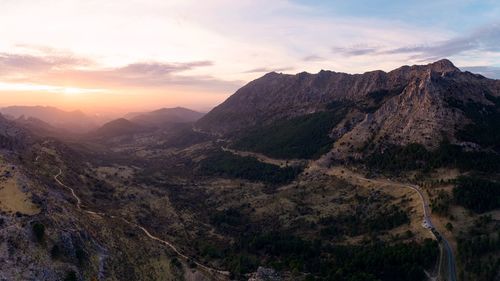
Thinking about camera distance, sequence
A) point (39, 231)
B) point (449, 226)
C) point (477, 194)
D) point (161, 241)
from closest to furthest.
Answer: point (39, 231)
point (449, 226)
point (161, 241)
point (477, 194)

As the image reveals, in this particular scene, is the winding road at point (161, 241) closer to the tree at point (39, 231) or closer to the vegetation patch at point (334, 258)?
the vegetation patch at point (334, 258)

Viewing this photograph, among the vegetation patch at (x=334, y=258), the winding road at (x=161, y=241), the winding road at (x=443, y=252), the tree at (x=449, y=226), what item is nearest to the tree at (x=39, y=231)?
the winding road at (x=161, y=241)

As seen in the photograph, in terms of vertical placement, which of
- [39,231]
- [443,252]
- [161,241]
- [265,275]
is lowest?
[265,275]

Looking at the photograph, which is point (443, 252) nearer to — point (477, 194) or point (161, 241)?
point (477, 194)

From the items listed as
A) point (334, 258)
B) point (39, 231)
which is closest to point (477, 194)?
point (334, 258)

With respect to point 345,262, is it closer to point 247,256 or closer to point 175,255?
point 247,256

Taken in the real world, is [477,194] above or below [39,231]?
below

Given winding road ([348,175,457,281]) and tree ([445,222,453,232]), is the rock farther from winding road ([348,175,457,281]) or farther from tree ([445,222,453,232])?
tree ([445,222,453,232])

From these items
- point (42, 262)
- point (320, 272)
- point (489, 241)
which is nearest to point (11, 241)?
point (42, 262)

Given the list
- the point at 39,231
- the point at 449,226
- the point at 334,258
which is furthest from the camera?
the point at 449,226

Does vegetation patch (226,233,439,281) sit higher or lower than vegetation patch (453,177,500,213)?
lower

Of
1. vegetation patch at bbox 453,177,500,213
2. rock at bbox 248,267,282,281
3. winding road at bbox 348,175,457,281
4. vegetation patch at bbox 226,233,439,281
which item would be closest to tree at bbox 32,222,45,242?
vegetation patch at bbox 226,233,439,281

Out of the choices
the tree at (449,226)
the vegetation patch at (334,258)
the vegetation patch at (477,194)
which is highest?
the vegetation patch at (477,194)
